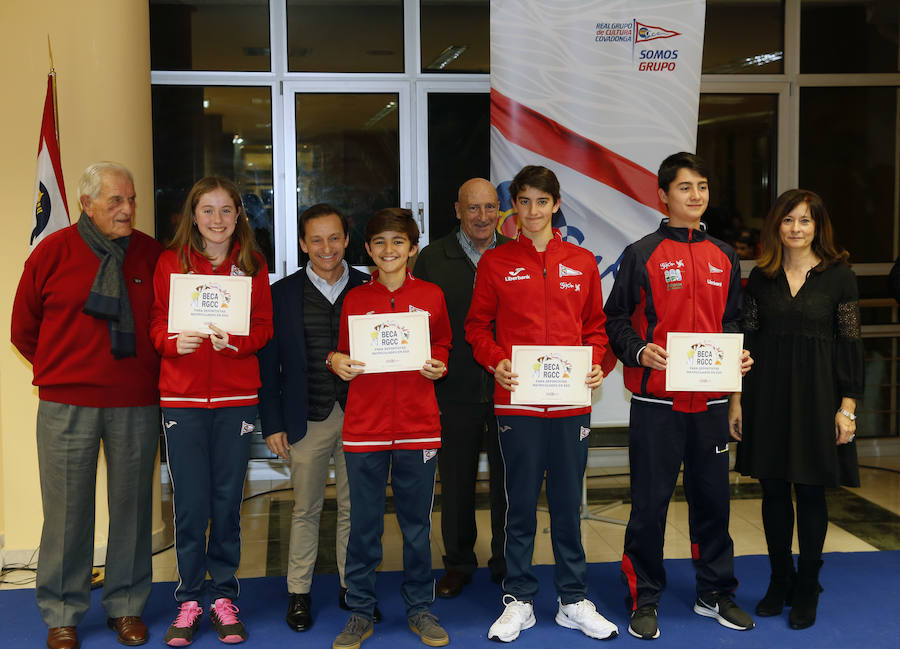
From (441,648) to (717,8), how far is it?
206 inches

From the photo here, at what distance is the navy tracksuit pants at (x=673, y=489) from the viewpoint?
10.7 ft

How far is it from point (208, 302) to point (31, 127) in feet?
5.56

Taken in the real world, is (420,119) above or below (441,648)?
above

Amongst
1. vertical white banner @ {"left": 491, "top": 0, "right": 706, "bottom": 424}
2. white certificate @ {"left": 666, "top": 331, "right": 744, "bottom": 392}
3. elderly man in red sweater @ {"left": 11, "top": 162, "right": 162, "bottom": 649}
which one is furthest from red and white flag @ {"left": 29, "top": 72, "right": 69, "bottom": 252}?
white certificate @ {"left": 666, "top": 331, "right": 744, "bottom": 392}

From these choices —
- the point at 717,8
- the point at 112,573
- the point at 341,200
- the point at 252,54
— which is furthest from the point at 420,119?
the point at 112,573

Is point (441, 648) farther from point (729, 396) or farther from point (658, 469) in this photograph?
point (729, 396)

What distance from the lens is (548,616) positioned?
3.42 meters

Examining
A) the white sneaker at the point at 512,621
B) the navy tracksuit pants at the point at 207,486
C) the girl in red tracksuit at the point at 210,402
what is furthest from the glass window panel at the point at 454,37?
the white sneaker at the point at 512,621

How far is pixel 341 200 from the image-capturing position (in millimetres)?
6105

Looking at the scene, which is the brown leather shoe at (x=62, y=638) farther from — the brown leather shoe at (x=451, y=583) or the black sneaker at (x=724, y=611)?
the black sneaker at (x=724, y=611)

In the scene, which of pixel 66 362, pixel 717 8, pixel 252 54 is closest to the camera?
pixel 66 362

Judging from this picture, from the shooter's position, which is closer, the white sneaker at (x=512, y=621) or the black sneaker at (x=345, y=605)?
the white sneaker at (x=512, y=621)

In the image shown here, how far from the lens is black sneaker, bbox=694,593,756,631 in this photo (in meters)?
3.28

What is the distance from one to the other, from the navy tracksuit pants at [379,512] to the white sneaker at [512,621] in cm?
32
